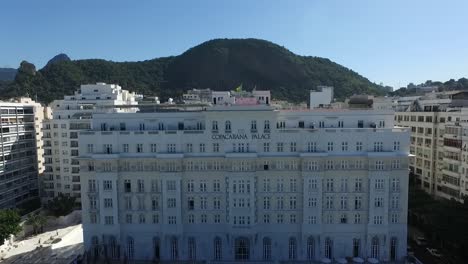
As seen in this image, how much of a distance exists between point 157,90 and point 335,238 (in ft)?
340

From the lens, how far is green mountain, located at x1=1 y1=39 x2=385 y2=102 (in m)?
107

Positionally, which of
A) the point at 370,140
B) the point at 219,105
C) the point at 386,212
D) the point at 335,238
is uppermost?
the point at 219,105

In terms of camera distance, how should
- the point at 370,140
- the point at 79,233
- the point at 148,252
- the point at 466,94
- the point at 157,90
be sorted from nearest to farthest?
the point at 370,140 < the point at 148,252 < the point at 79,233 < the point at 466,94 < the point at 157,90

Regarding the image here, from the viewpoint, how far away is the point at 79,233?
182 ft

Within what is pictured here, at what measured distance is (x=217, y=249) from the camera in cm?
4403

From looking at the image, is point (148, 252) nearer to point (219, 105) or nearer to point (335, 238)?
point (219, 105)

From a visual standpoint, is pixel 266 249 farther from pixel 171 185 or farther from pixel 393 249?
pixel 393 249

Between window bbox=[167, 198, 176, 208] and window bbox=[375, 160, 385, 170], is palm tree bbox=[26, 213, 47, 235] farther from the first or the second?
window bbox=[375, 160, 385, 170]

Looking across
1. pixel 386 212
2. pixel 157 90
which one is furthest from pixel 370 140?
pixel 157 90

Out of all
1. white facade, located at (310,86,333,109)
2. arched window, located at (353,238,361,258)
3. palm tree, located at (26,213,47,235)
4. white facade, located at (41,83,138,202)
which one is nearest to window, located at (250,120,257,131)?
arched window, located at (353,238,361,258)

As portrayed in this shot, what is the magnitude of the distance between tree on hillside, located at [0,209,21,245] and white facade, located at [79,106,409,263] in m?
12.3

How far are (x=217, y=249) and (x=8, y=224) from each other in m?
30.7

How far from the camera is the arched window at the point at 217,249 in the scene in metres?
43.9

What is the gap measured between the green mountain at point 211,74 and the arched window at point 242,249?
80155 millimetres
